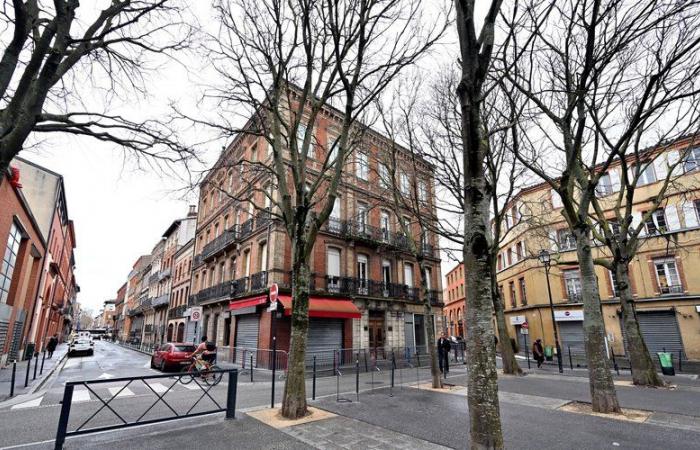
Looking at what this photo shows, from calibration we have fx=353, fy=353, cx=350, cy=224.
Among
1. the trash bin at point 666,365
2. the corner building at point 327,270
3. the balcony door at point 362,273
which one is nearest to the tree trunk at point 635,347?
the trash bin at point 666,365

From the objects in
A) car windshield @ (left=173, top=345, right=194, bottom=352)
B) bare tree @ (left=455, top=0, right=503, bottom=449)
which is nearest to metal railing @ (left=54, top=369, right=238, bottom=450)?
bare tree @ (left=455, top=0, right=503, bottom=449)

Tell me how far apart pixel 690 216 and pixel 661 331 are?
292 inches

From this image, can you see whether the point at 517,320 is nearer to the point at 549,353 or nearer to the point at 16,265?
the point at 549,353

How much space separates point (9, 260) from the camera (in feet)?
52.1

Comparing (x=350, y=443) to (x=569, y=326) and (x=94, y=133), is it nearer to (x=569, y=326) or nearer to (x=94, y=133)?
(x=94, y=133)

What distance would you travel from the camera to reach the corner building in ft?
59.6

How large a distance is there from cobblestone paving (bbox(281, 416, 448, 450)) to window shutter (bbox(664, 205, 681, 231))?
26.0 metres

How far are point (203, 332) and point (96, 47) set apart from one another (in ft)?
71.2

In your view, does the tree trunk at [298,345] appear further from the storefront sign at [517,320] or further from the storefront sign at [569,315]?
the storefront sign at [517,320]

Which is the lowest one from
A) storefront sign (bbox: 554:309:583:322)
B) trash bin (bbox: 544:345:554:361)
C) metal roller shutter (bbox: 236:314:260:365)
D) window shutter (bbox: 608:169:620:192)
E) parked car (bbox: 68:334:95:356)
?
trash bin (bbox: 544:345:554:361)

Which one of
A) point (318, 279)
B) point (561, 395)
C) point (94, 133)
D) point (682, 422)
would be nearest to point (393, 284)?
point (318, 279)

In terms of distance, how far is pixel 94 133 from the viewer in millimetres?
7176

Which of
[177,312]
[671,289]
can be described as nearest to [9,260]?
[177,312]

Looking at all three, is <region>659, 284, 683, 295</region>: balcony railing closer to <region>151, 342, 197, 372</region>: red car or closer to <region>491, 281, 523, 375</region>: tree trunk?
<region>491, 281, 523, 375</region>: tree trunk
